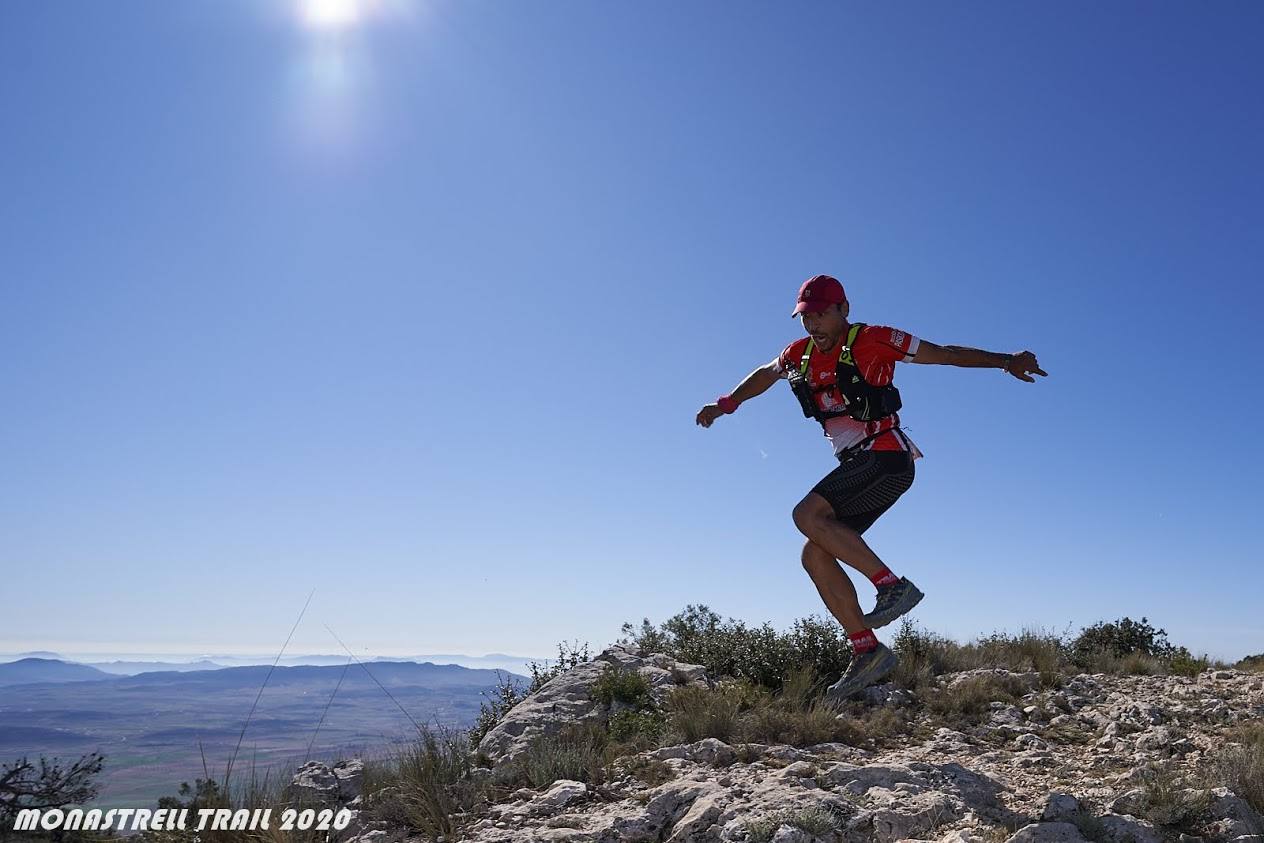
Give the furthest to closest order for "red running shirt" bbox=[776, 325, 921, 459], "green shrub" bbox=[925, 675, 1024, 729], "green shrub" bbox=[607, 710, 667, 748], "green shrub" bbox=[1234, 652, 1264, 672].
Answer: "green shrub" bbox=[1234, 652, 1264, 672] < "green shrub" bbox=[925, 675, 1024, 729] < "green shrub" bbox=[607, 710, 667, 748] < "red running shirt" bbox=[776, 325, 921, 459]

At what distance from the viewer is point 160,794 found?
439 centimetres

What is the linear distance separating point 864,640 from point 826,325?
1.99 meters

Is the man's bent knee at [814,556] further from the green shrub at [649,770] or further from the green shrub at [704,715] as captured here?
the green shrub at [649,770]

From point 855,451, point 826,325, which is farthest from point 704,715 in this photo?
point 826,325

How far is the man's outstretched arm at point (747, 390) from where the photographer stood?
575 centimetres

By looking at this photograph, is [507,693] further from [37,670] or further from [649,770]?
[37,670]

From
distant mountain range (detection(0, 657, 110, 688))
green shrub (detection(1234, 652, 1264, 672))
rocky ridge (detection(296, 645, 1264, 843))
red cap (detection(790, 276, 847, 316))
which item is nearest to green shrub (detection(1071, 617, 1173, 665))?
green shrub (detection(1234, 652, 1264, 672))

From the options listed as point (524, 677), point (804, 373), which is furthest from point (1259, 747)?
point (524, 677)

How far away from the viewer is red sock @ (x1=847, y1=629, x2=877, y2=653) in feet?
16.3

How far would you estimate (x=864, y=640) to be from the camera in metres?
4.98

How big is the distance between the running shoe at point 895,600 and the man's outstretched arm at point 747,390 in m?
1.68

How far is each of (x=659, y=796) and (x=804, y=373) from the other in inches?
105

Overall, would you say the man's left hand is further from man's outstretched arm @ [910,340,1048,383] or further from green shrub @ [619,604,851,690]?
green shrub @ [619,604,851,690]

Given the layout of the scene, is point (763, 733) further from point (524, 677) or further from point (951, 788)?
point (524, 677)
